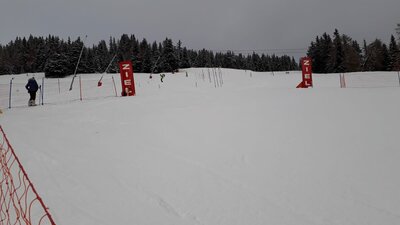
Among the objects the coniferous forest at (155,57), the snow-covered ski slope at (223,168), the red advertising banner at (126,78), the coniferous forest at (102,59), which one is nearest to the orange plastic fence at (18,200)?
the snow-covered ski slope at (223,168)

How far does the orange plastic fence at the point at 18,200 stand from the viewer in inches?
132

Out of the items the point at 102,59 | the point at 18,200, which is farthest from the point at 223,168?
the point at 102,59

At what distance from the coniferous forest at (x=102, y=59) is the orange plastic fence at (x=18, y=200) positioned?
67.2 ft

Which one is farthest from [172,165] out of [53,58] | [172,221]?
[53,58]

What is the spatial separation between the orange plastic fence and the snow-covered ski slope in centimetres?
17

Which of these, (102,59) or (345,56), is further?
(102,59)

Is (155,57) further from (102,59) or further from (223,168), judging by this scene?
(223,168)

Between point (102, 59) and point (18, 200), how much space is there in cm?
7582

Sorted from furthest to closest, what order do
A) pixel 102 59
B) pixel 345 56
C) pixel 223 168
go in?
pixel 102 59 → pixel 345 56 → pixel 223 168

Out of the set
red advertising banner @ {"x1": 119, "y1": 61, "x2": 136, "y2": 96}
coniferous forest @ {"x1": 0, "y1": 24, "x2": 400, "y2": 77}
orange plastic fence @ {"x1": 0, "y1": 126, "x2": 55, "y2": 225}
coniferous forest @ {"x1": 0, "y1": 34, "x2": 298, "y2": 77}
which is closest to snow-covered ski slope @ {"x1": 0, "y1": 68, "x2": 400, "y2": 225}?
orange plastic fence @ {"x1": 0, "y1": 126, "x2": 55, "y2": 225}

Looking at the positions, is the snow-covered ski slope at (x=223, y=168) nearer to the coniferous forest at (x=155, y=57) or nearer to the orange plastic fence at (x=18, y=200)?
the orange plastic fence at (x=18, y=200)

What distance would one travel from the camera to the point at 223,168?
466cm

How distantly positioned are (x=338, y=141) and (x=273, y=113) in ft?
9.68

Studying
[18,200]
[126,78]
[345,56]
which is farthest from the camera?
[345,56]
